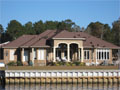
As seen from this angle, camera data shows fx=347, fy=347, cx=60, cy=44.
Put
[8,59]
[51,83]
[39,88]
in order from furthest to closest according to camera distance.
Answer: [8,59] < [51,83] < [39,88]

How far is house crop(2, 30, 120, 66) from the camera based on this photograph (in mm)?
53281

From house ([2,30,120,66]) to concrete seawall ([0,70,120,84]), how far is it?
12.8 m

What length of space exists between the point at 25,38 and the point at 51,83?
23364 mm

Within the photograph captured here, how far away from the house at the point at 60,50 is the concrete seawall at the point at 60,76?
1281 cm

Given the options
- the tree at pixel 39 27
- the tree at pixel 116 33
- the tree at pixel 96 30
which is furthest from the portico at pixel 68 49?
the tree at pixel 39 27

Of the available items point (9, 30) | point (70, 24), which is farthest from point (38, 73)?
point (70, 24)

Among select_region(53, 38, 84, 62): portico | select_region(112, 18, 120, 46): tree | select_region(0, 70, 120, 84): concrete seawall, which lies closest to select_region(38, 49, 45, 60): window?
select_region(53, 38, 84, 62): portico

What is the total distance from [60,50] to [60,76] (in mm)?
16017

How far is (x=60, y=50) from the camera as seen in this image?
183 feet

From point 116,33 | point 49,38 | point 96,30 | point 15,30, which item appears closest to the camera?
point 49,38

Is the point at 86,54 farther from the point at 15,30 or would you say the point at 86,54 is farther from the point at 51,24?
the point at 51,24

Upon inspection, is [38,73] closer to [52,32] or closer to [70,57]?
[70,57]

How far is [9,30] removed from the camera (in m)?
96.1

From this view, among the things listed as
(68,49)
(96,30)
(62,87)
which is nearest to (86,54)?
(68,49)
